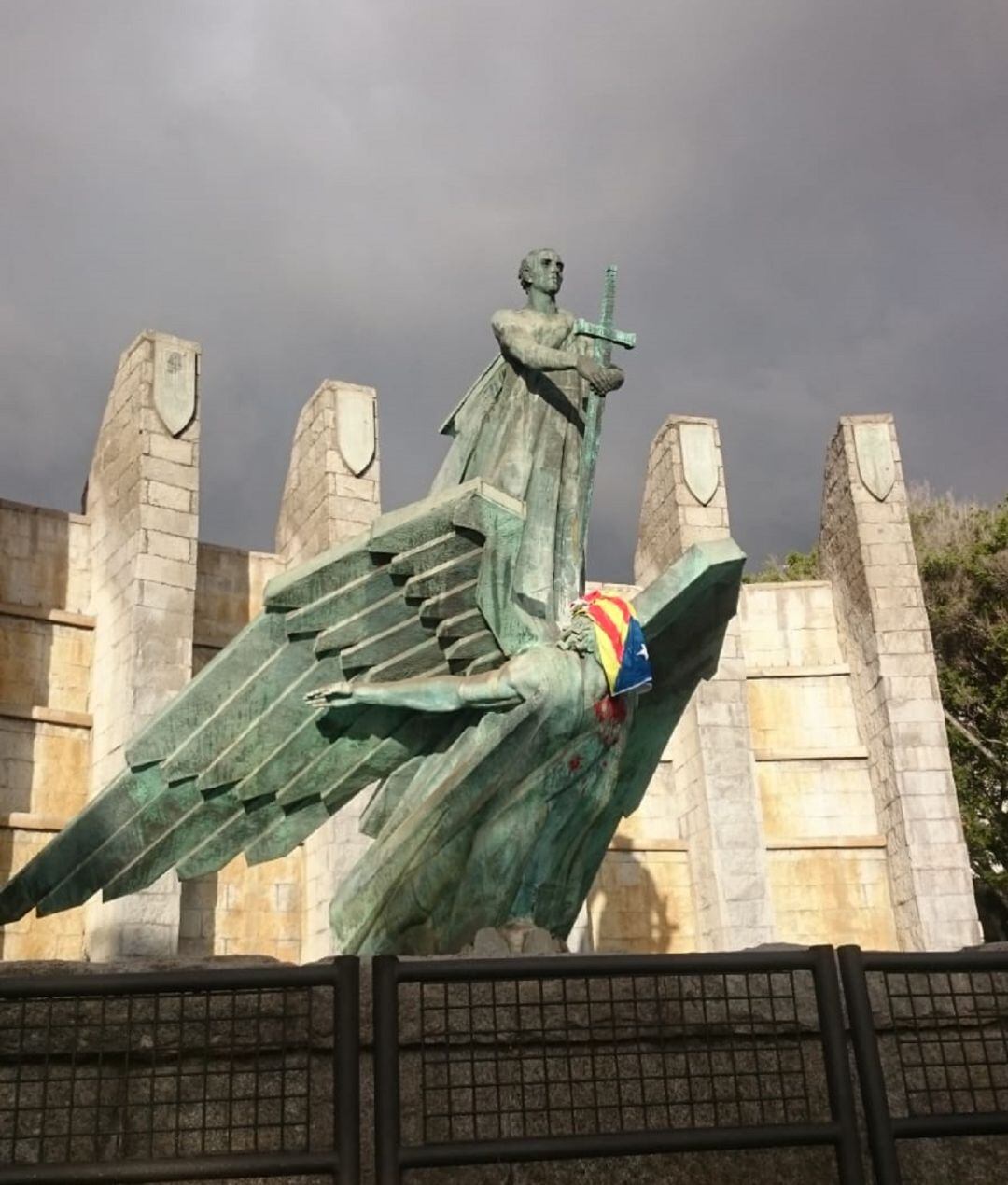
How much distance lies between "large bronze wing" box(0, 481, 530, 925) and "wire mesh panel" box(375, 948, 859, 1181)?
294cm

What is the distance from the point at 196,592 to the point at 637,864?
6753 mm

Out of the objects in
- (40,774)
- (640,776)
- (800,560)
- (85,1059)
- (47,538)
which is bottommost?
(85,1059)

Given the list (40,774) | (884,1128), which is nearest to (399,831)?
(884,1128)

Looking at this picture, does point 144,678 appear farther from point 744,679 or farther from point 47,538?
point 744,679

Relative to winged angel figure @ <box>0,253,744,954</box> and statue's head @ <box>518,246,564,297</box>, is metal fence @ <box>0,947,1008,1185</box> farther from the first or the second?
statue's head @ <box>518,246,564,297</box>

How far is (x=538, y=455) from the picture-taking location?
7.00 metres

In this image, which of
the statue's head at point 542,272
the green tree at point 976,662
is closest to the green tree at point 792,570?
the green tree at point 976,662

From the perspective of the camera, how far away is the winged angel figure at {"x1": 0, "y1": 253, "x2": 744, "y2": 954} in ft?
20.7

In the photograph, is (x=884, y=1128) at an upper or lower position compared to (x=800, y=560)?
lower

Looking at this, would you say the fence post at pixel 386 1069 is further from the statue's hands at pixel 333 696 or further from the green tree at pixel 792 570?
the green tree at pixel 792 570

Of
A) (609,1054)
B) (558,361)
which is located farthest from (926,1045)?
(558,361)

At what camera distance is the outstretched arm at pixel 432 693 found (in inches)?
252

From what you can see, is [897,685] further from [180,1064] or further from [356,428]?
[180,1064]

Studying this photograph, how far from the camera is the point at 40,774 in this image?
15391mm
